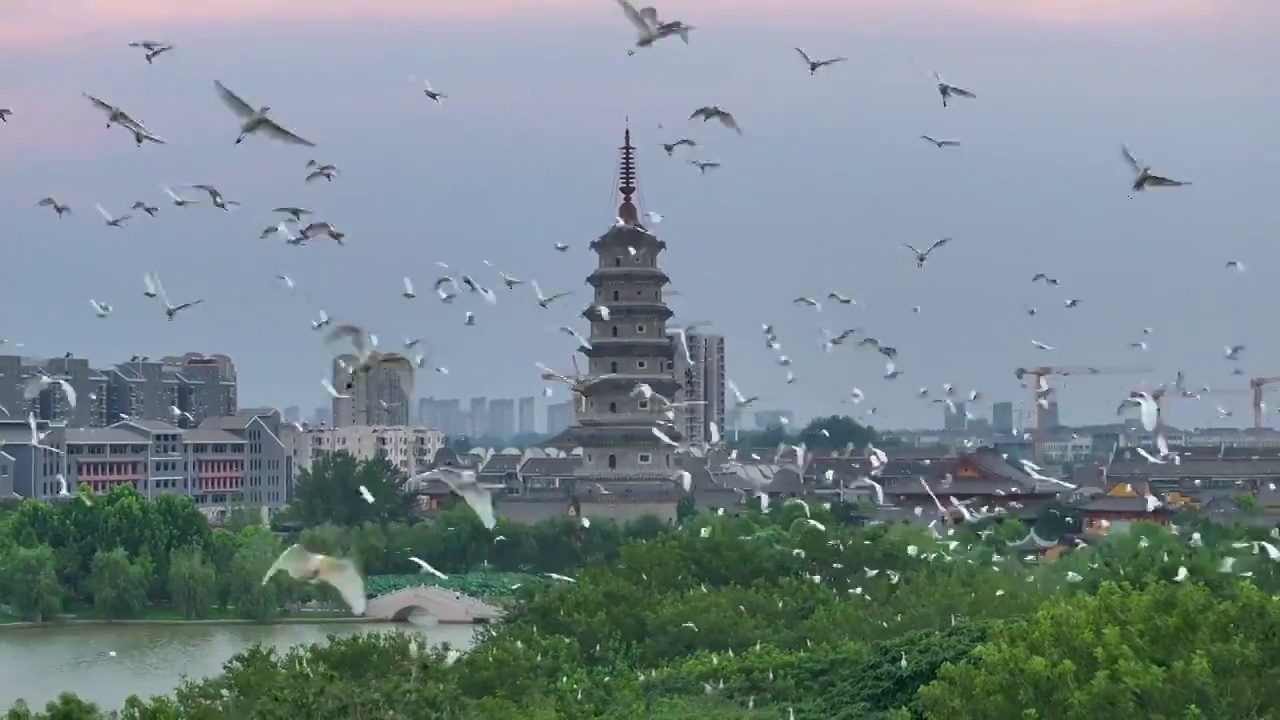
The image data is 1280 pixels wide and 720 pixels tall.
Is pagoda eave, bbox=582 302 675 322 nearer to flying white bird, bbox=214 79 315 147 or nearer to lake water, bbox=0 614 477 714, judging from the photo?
lake water, bbox=0 614 477 714

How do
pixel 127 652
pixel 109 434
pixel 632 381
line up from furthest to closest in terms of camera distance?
pixel 109 434 → pixel 632 381 → pixel 127 652

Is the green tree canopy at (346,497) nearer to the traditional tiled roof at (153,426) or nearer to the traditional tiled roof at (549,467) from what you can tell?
the traditional tiled roof at (549,467)

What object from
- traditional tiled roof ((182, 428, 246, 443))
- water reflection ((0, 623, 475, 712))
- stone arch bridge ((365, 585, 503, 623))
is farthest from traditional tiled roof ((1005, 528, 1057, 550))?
traditional tiled roof ((182, 428, 246, 443))

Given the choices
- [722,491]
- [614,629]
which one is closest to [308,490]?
[722,491]

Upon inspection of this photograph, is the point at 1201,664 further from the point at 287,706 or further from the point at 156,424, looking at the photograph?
the point at 156,424

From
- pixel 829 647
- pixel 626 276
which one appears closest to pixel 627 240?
pixel 626 276

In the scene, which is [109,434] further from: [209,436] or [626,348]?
[626,348]
